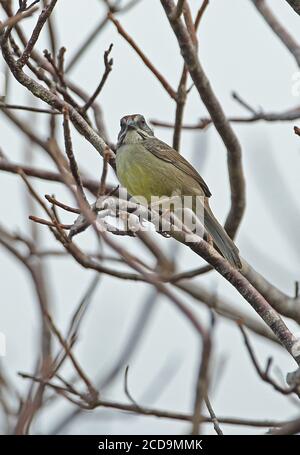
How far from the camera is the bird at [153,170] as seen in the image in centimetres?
570

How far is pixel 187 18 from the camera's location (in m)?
5.14

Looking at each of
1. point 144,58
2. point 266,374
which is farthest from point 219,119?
point 266,374

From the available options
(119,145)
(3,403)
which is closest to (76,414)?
(3,403)

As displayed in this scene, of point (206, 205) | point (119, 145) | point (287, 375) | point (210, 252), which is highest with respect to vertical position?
point (119, 145)

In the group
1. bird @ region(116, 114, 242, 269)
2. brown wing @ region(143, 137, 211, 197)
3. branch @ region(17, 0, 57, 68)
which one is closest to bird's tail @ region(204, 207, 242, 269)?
bird @ region(116, 114, 242, 269)

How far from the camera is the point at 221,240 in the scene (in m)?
5.31

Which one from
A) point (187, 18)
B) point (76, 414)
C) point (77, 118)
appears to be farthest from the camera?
point (187, 18)

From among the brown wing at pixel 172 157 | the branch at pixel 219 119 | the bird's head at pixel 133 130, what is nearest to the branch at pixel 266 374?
the branch at pixel 219 119

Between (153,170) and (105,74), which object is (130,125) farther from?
(105,74)

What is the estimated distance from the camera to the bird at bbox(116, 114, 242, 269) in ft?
18.7

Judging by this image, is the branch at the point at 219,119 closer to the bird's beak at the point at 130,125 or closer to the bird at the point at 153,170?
the bird at the point at 153,170

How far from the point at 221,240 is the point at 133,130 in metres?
1.38
